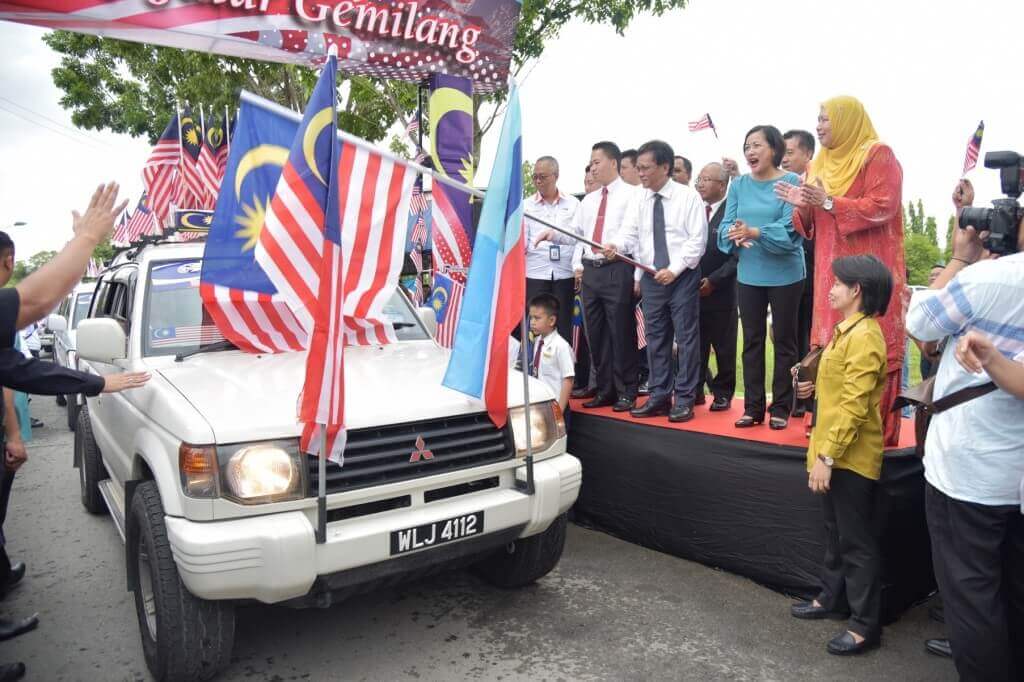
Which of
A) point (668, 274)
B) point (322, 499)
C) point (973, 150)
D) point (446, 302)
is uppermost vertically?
point (973, 150)

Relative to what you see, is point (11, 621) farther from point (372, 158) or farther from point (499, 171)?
point (499, 171)

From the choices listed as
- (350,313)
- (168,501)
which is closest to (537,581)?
(350,313)

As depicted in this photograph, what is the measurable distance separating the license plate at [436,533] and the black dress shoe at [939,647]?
7.31 ft

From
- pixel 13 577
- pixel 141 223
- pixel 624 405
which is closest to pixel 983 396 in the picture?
pixel 624 405

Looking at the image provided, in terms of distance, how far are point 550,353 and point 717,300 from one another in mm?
1556

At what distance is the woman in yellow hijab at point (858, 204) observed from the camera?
3840 millimetres

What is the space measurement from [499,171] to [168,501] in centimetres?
211

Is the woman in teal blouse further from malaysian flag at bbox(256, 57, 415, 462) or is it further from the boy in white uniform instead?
malaysian flag at bbox(256, 57, 415, 462)

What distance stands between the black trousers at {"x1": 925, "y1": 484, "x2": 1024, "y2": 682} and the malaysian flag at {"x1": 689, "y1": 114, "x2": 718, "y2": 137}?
11.6 ft

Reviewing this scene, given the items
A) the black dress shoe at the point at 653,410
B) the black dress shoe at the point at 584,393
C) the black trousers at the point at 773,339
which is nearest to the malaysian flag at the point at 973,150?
the black trousers at the point at 773,339

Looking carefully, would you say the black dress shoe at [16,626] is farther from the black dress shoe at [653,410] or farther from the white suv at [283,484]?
the black dress shoe at [653,410]

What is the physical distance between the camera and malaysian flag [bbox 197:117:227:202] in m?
10.0

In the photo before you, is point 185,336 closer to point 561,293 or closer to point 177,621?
point 177,621

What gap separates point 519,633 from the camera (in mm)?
3605
